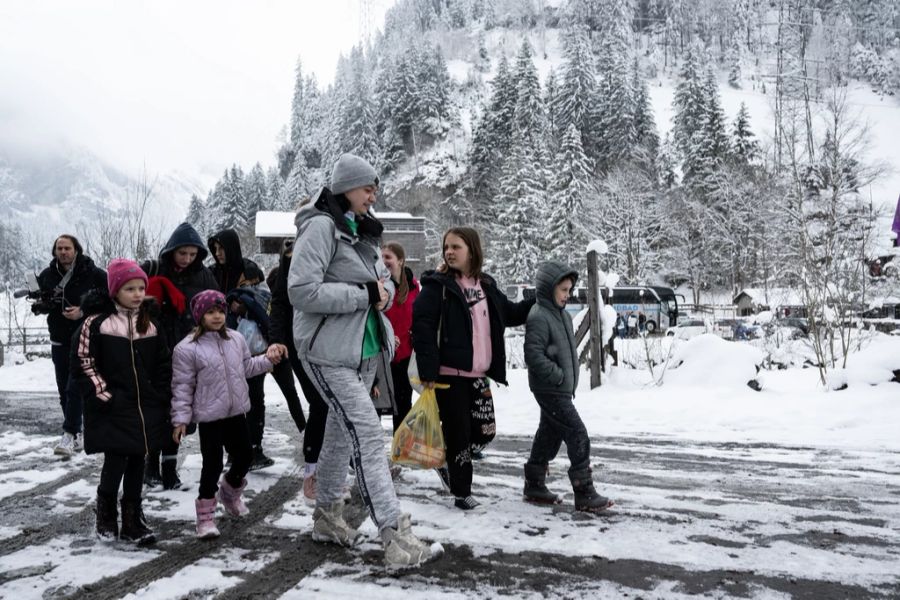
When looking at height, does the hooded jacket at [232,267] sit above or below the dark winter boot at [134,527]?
above

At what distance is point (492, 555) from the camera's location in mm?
3400

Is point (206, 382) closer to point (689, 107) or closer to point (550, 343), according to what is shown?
point (550, 343)

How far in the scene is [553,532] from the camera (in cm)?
379

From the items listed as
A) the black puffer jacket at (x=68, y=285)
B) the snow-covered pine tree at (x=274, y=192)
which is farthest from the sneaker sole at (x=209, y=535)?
the snow-covered pine tree at (x=274, y=192)

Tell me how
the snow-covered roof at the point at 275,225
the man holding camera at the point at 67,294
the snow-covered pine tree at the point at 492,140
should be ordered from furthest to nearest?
the snow-covered pine tree at the point at 492,140, the snow-covered roof at the point at 275,225, the man holding camera at the point at 67,294

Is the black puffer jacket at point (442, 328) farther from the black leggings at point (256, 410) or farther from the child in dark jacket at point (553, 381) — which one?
the black leggings at point (256, 410)

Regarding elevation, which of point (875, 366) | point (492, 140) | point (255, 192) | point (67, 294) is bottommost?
point (875, 366)

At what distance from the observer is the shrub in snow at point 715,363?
33.4 ft

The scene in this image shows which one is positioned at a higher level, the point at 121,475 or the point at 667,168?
the point at 667,168

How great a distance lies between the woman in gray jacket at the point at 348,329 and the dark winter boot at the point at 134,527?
3.18 feet

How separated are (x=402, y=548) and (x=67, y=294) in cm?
479

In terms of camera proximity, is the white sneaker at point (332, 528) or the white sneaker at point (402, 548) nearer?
the white sneaker at point (402, 548)

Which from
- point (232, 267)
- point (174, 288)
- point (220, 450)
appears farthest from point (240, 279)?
point (220, 450)

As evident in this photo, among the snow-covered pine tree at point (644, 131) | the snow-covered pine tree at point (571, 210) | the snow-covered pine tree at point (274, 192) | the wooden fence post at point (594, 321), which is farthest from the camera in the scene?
the snow-covered pine tree at point (274, 192)
